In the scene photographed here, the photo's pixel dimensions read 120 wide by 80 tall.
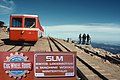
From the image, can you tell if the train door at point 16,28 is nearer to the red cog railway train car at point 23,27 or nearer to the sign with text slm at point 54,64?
the red cog railway train car at point 23,27

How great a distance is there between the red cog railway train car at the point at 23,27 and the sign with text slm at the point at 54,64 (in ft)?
48.5

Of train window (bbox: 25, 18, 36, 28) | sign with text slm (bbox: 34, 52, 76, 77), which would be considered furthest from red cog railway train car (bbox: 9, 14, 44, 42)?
sign with text slm (bbox: 34, 52, 76, 77)

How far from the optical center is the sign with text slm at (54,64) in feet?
22.5

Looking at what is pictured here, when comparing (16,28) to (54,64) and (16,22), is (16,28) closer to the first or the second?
(16,22)

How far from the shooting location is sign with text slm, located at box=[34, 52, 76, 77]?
6.87 m

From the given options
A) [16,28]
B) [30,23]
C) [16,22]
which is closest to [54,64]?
[30,23]

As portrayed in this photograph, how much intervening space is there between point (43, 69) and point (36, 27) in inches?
599

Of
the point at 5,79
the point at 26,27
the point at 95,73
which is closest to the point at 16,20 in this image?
the point at 26,27

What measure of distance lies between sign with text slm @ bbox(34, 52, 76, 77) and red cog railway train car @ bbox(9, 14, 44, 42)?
1477cm

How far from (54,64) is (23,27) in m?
15.3

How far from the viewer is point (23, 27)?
21.8 m

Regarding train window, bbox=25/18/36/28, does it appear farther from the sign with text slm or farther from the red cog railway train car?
the sign with text slm

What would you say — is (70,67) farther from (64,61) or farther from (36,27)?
(36,27)

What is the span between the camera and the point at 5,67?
673 cm
